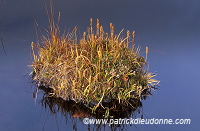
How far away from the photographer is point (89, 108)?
492cm

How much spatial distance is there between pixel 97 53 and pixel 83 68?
1.42 feet

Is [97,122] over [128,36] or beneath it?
beneath

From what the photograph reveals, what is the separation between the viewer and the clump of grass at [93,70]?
16.4ft

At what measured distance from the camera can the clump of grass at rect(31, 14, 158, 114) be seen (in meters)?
5.01

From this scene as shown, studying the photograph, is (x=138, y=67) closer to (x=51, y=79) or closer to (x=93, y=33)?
(x=93, y=33)

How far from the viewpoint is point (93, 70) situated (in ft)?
17.1

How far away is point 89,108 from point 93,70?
1.89 ft

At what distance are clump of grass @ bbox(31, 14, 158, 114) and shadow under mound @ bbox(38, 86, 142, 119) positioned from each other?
48 mm

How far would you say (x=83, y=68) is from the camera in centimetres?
524

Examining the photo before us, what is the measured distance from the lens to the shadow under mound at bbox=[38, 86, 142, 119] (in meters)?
4.79

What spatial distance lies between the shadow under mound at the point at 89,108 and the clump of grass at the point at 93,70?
1.9 inches

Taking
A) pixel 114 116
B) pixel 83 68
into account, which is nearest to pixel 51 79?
pixel 83 68

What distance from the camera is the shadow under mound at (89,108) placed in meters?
4.79

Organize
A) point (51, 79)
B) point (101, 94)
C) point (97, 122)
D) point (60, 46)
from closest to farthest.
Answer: point (97, 122) < point (101, 94) < point (51, 79) < point (60, 46)
